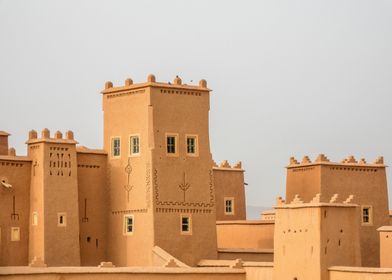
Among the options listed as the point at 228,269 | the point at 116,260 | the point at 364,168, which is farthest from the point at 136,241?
the point at 364,168

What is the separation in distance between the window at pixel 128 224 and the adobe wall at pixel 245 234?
7.48 metres

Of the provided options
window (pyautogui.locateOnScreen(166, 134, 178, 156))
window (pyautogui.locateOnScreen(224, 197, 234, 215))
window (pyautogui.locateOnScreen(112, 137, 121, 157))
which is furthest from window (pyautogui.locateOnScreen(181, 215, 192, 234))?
window (pyautogui.locateOnScreen(224, 197, 234, 215))

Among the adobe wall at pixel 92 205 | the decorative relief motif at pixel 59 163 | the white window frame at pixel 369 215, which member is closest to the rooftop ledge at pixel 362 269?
the white window frame at pixel 369 215

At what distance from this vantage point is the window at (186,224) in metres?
59.3

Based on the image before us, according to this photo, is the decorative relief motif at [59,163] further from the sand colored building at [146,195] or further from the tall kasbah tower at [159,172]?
the tall kasbah tower at [159,172]

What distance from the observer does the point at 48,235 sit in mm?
56781

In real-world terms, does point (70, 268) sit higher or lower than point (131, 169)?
Answer: lower

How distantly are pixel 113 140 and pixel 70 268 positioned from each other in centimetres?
942

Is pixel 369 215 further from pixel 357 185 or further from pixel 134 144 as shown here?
pixel 134 144

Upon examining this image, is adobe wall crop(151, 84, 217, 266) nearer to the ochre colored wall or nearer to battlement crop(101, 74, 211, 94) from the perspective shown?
battlement crop(101, 74, 211, 94)

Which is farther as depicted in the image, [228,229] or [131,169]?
[228,229]

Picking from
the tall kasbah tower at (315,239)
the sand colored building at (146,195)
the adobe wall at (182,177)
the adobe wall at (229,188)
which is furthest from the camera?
the adobe wall at (229,188)

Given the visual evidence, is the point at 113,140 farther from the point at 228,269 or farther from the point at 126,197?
the point at 228,269

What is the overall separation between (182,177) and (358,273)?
12279mm
